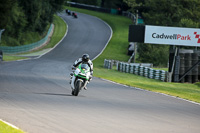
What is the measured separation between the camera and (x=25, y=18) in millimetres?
65750

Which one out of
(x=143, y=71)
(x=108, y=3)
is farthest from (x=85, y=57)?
(x=108, y=3)

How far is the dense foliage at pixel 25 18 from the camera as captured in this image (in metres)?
61.9

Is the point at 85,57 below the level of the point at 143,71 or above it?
above

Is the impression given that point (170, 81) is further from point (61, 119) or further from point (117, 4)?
point (117, 4)

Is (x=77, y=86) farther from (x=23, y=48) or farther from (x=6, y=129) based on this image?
(x=23, y=48)

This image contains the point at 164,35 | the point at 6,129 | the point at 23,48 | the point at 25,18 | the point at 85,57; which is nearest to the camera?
the point at 6,129

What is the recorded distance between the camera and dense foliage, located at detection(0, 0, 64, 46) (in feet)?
203

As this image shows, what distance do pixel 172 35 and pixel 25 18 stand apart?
3472 centimetres

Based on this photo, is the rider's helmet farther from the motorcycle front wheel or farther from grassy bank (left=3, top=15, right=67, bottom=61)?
grassy bank (left=3, top=15, right=67, bottom=61)

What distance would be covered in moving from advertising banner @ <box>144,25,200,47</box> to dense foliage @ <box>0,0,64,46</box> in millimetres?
26181

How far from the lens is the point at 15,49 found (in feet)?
197

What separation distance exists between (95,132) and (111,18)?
288ft

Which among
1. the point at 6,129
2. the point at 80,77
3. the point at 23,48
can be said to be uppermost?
the point at 6,129

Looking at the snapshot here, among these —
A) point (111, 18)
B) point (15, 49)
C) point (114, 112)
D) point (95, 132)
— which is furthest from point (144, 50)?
point (95, 132)
